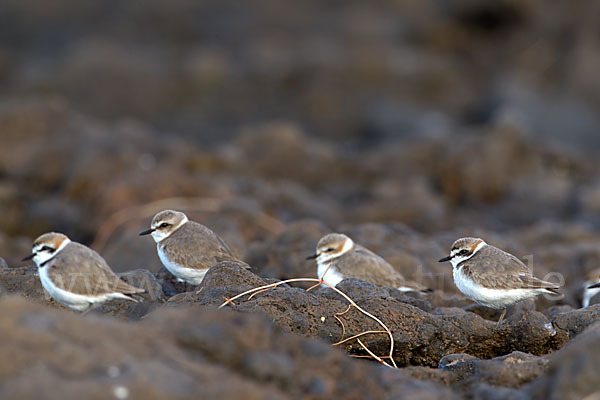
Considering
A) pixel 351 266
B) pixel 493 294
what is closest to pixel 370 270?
pixel 351 266

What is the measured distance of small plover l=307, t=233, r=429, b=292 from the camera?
29.1ft

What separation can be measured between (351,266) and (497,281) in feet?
6.30

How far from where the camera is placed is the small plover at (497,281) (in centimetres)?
765

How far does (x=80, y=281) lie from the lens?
7.31 metres

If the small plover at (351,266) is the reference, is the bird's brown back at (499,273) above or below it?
above

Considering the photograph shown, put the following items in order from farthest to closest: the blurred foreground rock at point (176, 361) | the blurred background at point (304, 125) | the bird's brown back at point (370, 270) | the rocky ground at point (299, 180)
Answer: the blurred background at point (304, 125) → the bird's brown back at point (370, 270) → the rocky ground at point (299, 180) → the blurred foreground rock at point (176, 361)

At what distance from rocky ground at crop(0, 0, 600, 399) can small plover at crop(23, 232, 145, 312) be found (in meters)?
0.24

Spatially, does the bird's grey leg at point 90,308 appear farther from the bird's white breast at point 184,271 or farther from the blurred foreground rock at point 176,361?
the blurred foreground rock at point 176,361

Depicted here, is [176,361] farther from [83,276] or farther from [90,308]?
[90,308]

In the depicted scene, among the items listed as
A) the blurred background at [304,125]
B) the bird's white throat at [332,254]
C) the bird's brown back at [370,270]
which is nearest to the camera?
the bird's brown back at [370,270]

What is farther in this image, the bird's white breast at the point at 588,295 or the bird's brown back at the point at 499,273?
the bird's white breast at the point at 588,295

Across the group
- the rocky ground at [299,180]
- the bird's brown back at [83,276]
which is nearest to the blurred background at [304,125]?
the rocky ground at [299,180]

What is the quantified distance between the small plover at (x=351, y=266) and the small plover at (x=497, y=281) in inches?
38.6

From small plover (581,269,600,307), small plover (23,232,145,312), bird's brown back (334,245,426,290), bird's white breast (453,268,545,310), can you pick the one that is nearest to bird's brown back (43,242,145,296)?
small plover (23,232,145,312)
